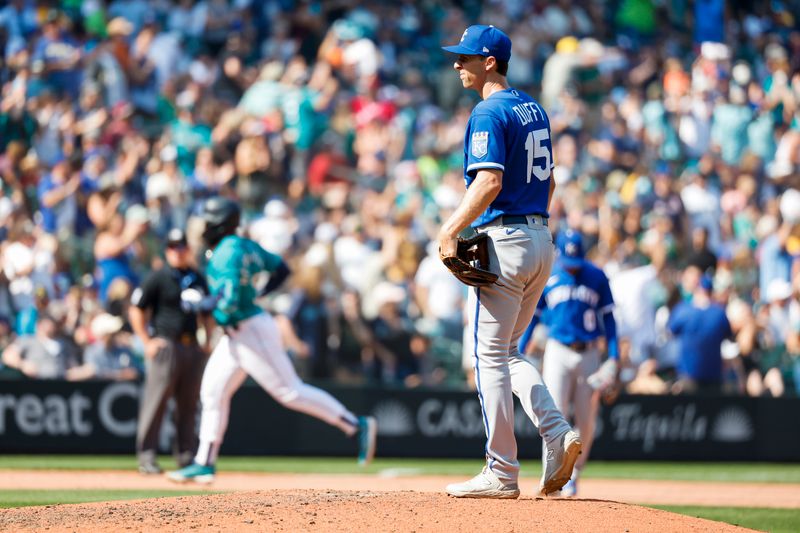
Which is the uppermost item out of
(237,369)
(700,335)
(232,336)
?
(700,335)

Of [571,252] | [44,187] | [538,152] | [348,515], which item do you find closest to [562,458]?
[348,515]

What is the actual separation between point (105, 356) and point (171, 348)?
8.80 ft

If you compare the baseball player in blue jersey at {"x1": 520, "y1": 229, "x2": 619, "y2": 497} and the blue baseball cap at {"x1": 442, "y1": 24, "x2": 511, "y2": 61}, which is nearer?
the blue baseball cap at {"x1": 442, "y1": 24, "x2": 511, "y2": 61}

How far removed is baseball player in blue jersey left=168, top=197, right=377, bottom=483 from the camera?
10.6 m

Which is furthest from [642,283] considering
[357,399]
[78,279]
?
[78,279]

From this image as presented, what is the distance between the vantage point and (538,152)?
7.44 metres

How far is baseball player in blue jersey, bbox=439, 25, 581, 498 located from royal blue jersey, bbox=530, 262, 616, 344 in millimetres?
3368

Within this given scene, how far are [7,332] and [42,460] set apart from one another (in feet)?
4.91

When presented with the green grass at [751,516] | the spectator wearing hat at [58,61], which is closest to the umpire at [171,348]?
the green grass at [751,516]

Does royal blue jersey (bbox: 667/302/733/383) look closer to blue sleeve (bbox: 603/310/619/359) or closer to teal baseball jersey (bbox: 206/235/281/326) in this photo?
blue sleeve (bbox: 603/310/619/359)

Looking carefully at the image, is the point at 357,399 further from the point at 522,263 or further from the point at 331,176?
the point at 522,263

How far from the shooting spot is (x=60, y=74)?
17.5 metres

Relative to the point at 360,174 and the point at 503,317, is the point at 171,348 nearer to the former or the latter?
the point at 503,317

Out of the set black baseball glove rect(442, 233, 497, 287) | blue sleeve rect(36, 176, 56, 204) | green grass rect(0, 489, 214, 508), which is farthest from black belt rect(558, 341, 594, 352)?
blue sleeve rect(36, 176, 56, 204)
